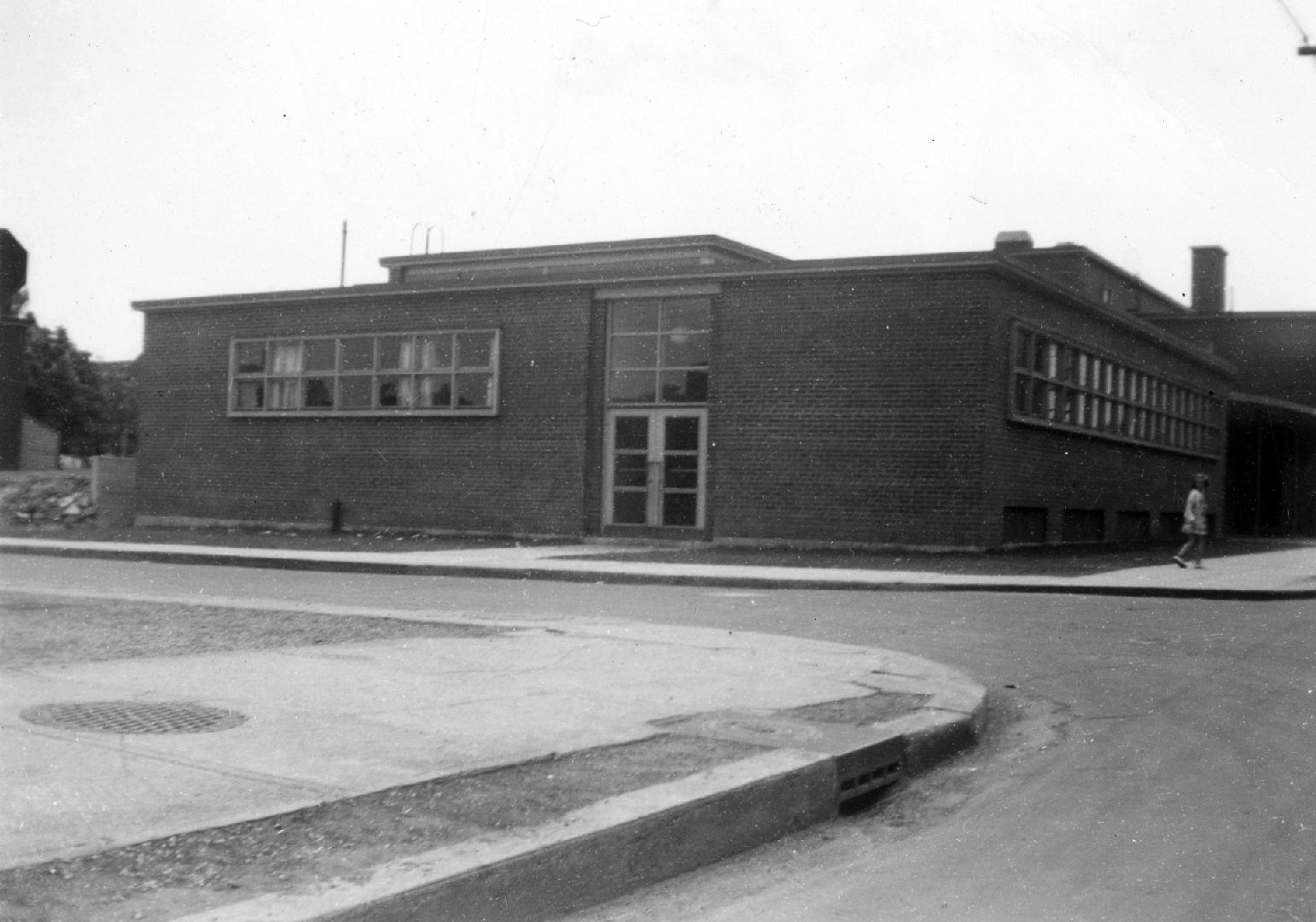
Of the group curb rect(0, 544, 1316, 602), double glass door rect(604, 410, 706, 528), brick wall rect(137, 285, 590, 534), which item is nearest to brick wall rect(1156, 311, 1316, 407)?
double glass door rect(604, 410, 706, 528)

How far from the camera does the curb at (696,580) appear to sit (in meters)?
18.1

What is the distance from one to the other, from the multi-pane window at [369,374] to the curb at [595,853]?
74.0 ft

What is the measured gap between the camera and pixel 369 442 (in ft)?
97.3

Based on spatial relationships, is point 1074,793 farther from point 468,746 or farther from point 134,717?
point 134,717

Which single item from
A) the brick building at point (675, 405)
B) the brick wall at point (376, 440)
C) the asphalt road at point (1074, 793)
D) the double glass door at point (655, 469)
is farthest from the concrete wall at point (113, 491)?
the asphalt road at point (1074, 793)

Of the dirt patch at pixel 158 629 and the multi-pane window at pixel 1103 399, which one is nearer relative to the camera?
the dirt patch at pixel 158 629

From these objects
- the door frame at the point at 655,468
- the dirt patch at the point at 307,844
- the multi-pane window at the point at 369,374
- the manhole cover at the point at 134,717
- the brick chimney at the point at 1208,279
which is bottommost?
the dirt patch at the point at 307,844

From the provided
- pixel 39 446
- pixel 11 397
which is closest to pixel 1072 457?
pixel 11 397

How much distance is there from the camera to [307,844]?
4516mm

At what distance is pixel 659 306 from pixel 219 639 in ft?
58.7

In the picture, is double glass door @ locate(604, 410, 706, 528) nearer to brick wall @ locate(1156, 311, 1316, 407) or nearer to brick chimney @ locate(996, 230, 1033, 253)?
brick chimney @ locate(996, 230, 1033, 253)

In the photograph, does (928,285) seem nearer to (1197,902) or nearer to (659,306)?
(659,306)

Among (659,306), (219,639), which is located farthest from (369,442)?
(219,639)

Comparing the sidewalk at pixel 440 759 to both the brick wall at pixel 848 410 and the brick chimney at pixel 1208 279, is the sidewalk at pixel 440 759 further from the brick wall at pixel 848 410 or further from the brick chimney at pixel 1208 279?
the brick chimney at pixel 1208 279
